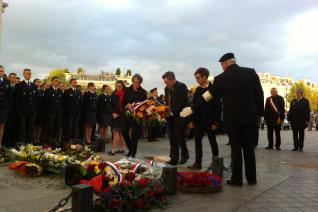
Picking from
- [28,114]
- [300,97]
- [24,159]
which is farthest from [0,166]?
[300,97]

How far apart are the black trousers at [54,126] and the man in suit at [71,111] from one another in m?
0.44

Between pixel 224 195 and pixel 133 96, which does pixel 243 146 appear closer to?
pixel 224 195

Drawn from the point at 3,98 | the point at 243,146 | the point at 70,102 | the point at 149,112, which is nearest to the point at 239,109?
the point at 243,146

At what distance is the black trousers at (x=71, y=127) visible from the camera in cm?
1286

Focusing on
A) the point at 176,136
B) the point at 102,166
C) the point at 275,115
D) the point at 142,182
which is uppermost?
the point at 275,115

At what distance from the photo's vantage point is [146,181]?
203 inches

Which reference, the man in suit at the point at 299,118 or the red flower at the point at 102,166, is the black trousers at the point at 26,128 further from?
the man in suit at the point at 299,118

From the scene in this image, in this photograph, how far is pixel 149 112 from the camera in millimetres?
8203

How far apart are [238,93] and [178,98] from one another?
80.2 inches

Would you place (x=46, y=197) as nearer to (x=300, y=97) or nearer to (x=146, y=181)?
(x=146, y=181)

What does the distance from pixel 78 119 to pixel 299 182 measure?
337 inches

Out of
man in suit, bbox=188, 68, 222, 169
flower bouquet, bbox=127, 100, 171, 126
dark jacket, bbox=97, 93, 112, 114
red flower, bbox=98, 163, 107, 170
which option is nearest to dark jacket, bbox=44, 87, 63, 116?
dark jacket, bbox=97, 93, 112, 114

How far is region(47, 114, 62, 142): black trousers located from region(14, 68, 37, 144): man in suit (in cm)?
75

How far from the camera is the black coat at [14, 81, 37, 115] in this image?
1119 cm
